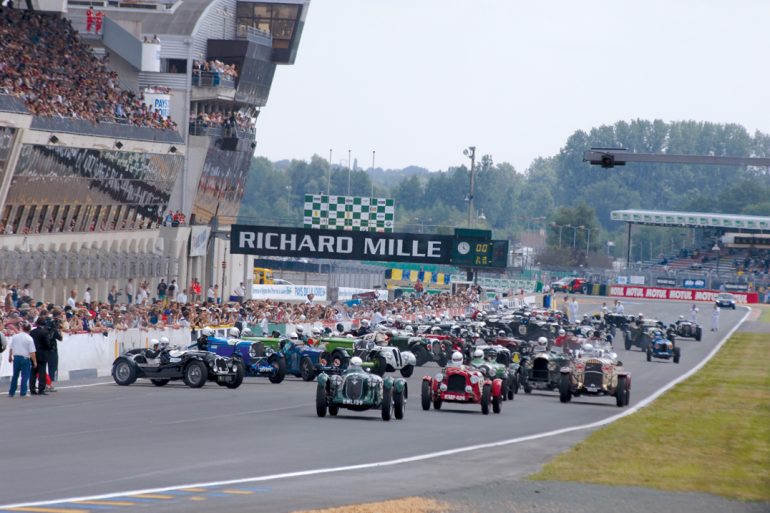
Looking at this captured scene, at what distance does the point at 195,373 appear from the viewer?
2980 cm

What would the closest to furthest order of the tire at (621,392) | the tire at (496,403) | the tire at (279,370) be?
the tire at (496,403) < the tire at (621,392) < the tire at (279,370)

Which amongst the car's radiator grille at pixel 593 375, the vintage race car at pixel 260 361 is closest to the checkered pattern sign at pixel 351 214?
the vintage race car at pixel 260 361

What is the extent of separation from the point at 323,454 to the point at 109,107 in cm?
3663

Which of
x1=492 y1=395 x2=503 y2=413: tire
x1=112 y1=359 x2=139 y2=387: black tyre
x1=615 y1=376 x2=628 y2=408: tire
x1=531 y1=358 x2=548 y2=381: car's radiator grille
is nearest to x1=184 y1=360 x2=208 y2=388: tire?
x1=112 y1=359 x2=139 y2=387: black tyre

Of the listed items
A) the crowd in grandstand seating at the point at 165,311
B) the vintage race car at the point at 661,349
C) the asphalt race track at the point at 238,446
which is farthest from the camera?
the vintage race car at the point at 661,349

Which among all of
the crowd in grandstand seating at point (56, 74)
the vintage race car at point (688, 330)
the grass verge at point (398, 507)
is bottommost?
the grass verge at point (398, 507)

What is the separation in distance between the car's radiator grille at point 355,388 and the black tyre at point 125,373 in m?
7.62

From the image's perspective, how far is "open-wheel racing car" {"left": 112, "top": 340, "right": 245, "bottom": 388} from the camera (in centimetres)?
2973

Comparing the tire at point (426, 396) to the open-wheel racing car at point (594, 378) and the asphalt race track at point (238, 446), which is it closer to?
the asphalt race track at point (238, 446)

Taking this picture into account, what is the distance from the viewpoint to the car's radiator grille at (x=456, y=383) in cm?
2620

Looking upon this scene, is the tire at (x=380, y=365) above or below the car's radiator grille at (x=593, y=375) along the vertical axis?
below

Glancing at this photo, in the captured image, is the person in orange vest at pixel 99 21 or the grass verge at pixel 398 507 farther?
the person in orange vest at pixel 99 21

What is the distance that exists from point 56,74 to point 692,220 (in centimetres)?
9660

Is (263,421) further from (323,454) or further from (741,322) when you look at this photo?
(741,322)
